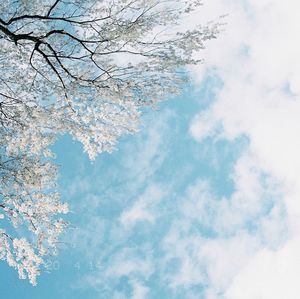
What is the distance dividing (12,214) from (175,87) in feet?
16.3

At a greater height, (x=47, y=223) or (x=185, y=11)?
(x=185, y=11)

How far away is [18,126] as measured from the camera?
31.7 feet

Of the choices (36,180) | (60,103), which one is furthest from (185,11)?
(36,180)

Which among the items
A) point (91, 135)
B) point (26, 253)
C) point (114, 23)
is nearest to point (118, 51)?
point (114, 23)

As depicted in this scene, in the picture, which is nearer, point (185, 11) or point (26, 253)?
point (185, 11)

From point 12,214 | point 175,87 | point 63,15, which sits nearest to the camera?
point 63,15

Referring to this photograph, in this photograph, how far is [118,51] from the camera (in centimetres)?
876

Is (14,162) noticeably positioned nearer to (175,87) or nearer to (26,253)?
(26,253)

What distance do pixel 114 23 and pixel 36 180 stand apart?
14.0ft

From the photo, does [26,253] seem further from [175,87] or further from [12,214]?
[175,87]

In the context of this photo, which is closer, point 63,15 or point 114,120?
point 63,15

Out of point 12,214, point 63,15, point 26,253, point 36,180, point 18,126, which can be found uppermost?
point 63,15

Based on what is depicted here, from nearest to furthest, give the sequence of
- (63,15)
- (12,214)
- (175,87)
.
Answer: (63,15)
(175,87)
(12,214)

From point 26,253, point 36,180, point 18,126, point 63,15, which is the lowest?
point 26,253
